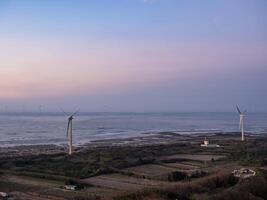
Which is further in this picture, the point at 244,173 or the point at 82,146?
the point at 82,146

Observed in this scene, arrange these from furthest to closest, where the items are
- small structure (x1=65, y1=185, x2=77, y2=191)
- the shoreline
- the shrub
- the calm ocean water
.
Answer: the calm ocean water
the shoreline
the shrub
small structure (x1=65, y1=185, x2=77, y2=191)

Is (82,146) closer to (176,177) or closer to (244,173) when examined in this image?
(176,177)

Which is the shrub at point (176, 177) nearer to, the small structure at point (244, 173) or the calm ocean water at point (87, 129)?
the small structure at point (244, 173)

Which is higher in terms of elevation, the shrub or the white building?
the shrub

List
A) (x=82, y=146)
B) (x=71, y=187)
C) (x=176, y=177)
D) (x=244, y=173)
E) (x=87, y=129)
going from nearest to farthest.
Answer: (x=71, y=187) → (x=244, y=173) → (x=176, y=177) → (x=82, y=146) → (x=87, y=129)

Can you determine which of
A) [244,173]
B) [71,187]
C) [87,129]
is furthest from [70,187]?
[87,129]

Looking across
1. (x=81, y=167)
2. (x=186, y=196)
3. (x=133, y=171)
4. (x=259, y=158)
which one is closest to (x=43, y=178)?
(x=81, y=167)

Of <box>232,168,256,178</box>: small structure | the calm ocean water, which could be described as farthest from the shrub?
the calm ocean water

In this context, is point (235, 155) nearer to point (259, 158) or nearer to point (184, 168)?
point (259, 158)

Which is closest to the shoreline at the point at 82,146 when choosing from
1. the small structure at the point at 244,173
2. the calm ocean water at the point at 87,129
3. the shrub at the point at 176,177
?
the calm ocean water at the point at 87,129

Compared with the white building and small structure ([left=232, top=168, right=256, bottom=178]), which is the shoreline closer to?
the white building

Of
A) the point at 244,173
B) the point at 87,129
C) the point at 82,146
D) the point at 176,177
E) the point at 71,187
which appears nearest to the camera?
the point at 71,187
